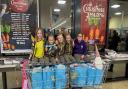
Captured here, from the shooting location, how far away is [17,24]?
360cm

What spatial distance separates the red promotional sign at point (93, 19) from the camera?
4.00 meters

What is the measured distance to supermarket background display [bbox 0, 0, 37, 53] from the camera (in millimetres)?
3525

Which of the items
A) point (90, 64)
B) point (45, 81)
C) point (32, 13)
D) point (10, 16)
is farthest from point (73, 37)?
point (45, 81)

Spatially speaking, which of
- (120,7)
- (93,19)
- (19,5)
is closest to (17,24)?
(19,5)

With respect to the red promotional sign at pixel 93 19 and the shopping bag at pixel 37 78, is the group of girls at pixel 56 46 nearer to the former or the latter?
the red promotional sign at pixel 93 19

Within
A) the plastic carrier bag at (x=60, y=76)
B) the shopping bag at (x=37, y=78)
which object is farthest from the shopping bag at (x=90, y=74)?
the shopping bag at (x=37, y=78)

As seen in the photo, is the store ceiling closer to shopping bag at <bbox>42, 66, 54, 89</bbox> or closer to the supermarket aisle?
the supermarket aisle

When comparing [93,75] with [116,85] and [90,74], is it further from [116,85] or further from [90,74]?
[116,85]

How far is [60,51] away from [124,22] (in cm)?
235

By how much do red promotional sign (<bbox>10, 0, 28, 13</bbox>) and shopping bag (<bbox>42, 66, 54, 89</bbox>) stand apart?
1.98 m

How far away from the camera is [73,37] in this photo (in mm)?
3982

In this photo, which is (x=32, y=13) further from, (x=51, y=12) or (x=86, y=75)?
(x=86, y=75)

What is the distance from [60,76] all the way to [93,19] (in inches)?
94.2

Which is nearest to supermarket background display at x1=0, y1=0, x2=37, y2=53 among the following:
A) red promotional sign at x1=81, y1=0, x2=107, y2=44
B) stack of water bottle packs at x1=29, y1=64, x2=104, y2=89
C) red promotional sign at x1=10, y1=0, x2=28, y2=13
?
red promotional sign at x1=10, y1=0, x2=28, y2=13
